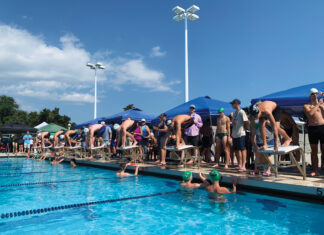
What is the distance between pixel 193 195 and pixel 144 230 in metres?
2.11

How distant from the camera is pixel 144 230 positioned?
370cm

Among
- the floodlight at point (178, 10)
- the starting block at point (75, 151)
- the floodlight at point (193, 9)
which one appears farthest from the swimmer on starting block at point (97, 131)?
the floodlight at point (193, 9)

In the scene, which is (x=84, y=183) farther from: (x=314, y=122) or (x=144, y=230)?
(x=314, y=122)

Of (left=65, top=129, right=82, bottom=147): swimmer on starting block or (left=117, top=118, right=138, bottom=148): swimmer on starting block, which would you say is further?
(left=65, top=129, right=82, bottom=147): swimmer on starting block

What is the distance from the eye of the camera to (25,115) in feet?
174

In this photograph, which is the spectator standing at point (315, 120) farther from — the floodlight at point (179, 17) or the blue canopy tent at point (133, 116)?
the floodlight at point (179, 17)

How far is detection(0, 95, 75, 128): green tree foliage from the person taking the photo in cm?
4512

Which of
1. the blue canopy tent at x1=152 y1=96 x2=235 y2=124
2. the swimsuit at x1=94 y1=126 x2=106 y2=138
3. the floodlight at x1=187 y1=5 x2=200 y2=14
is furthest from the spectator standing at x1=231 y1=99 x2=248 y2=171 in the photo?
the floodlight at x1=187 y1=5 x2=200 y2=14

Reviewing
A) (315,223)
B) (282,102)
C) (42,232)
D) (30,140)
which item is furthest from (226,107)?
(30,140)

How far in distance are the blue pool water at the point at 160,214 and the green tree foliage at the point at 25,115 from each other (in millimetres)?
42108

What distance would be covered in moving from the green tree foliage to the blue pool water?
138 ft

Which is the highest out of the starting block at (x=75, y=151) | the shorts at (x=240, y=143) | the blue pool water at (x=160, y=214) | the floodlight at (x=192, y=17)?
the floodlight at (x=192, y=17)

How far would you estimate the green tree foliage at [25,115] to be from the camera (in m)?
45.1

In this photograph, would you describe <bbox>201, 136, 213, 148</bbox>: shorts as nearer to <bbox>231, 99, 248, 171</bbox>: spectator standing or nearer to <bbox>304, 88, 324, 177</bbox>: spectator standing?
<bbox>231, 99, 248, 171</bbox>: spectator standing
